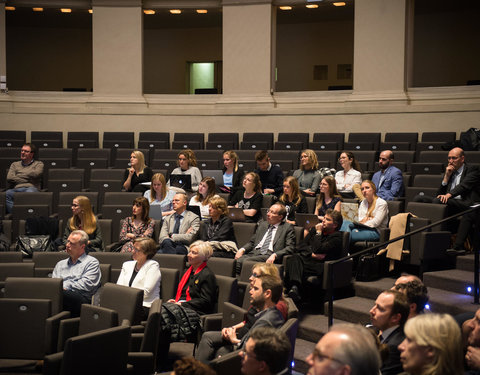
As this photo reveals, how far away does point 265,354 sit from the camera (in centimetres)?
304

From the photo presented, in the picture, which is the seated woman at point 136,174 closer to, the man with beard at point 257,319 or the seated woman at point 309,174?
the seated woman at point 309,174

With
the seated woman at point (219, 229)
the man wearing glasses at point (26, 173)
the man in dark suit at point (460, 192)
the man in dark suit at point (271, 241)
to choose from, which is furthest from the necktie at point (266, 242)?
the man wearing glasses at point (26, 173)

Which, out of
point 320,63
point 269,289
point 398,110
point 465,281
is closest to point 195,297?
point 269,289

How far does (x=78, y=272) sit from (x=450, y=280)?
316 cm

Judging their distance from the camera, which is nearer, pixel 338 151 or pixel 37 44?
pixel 338 151

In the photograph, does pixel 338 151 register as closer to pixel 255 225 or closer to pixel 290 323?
pixel 255 225

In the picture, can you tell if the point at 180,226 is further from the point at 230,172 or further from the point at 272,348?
the point at 272,348

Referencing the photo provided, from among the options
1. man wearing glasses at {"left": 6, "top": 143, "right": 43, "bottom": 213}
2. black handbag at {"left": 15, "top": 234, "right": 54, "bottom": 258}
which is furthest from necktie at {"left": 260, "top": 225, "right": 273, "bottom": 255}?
man wearing glasses at {"left": 6, "top": 143, "right": 43, "bottom": 213}

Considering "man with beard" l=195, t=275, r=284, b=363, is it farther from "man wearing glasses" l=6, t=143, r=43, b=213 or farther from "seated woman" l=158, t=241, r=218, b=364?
"man wearing glasses" l=6, t=143, r=43, b=213

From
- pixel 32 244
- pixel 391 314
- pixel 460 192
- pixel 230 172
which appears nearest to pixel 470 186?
pixel 460 192

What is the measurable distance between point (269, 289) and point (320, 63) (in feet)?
38.8

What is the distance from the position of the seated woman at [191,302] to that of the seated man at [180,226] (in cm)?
92

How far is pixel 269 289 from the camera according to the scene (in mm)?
4227

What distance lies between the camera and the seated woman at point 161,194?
24.7 ft
